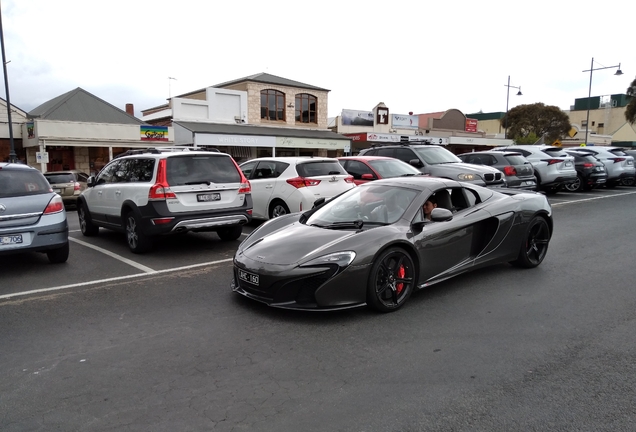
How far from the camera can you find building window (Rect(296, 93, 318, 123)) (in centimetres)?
4010

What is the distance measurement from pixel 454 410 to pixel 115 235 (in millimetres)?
8785

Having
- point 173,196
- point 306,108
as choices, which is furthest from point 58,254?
point 306,108

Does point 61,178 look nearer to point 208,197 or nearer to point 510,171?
point 208,197

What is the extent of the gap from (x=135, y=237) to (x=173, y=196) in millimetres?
1018

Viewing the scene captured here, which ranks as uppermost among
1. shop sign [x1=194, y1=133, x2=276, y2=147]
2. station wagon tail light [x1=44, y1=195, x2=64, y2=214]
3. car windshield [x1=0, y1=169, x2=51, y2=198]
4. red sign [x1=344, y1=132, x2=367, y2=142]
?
red sign [x1=344, y1=132, x2=367, y2=142]

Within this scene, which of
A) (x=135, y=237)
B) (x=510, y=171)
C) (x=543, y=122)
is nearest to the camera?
(x=135, y=237)

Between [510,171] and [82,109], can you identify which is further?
[82,109]

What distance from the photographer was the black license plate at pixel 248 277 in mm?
5070

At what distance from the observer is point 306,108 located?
40.6 m

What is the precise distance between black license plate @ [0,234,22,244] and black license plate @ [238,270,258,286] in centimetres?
361

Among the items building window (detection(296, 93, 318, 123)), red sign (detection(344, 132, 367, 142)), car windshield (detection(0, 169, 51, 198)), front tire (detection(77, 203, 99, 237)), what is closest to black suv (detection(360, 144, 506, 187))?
front tire (detection(77, 203, 99, 237))

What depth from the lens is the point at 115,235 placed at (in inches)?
408

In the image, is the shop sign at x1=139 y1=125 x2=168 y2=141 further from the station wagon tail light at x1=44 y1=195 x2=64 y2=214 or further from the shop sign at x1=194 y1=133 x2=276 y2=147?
the station wagon tail light at x1=44 y1=195 x2=64 y2=214

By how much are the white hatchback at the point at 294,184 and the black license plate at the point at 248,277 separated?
4.56m
